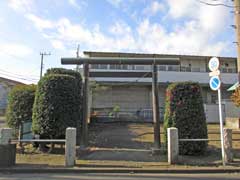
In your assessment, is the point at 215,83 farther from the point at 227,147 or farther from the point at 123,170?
the point at 123,170

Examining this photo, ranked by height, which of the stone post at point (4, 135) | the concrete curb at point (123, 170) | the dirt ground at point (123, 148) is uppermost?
the stone post at point (4, 135)

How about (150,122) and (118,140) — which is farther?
(150,122)

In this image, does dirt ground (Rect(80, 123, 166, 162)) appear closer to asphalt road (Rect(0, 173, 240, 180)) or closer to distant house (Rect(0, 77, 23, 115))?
asphalt road (Rect(0, 173, 240, 180))

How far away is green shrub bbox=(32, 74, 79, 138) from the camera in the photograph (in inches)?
441

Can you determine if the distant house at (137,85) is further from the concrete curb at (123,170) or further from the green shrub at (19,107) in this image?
the concrete curb at (123,170)

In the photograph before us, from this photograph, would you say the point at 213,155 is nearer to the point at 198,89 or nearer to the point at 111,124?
the point at 198,89

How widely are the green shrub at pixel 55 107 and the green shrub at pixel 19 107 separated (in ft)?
4.47

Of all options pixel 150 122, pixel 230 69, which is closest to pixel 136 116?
pixel 150 122

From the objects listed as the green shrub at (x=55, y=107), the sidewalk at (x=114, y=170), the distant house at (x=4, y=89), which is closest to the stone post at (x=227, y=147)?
the sidewalk at (x=114, y=170)

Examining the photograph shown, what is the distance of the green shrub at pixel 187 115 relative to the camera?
10633mm

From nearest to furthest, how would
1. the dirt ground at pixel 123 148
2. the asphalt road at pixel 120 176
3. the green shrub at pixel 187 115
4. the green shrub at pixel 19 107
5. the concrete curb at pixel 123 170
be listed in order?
the asphalt road at pixel 120 176 → the concrete curb at pixel 123 170 → the dirt ground at pixel 123 148 → the green shrub at pixel 187 115 → the green shrub at pixel 19 107

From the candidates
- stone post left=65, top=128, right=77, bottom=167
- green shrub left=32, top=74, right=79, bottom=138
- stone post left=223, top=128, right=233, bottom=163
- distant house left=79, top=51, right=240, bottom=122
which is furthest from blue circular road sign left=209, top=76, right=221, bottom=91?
distant house left=79, top=51, right=240, bottom=122

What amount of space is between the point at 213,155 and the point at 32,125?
24.0ft

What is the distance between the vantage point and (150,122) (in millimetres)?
23078
